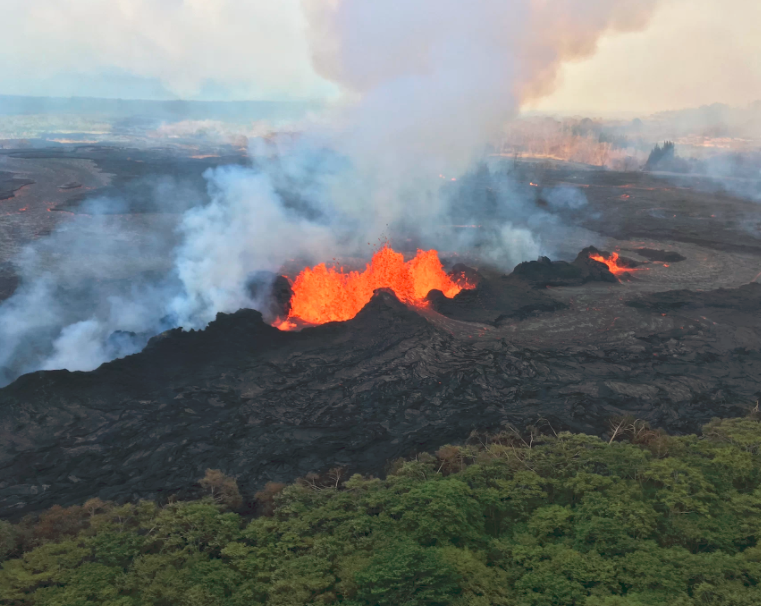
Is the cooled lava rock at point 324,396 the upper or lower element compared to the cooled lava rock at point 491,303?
Answer: lower

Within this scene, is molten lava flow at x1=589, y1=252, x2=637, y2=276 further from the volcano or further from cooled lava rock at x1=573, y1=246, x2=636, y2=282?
the volcano

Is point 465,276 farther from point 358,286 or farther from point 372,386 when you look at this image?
point 372,386

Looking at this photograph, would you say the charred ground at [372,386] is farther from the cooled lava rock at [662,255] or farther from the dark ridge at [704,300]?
the cooled lava rock at [662,255]

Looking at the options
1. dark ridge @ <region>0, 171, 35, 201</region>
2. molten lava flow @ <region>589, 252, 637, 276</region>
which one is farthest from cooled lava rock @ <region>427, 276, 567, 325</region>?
dark ridge @ <region>0, 171, 35, 201</region>

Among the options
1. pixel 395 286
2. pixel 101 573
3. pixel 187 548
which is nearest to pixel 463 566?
pixel 187 548

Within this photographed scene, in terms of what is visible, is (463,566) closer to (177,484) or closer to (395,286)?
(177,484)

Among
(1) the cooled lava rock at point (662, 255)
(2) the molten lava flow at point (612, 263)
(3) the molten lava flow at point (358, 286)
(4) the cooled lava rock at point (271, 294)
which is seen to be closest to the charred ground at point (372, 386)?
(4) the cooled lava rock at point (271, 294)
